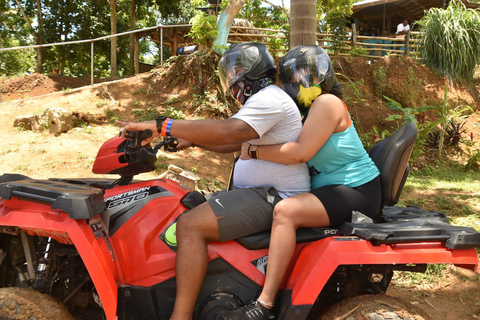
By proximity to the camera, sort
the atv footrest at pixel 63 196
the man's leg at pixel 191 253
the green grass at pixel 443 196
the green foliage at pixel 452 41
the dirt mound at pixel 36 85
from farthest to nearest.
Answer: the green foliage at pixel 452 41 → the dirt mound at pixel 36 85 → the green grass at pixel 443 196 → the man's leg at pixel 191 253 → the atv footrest at pixel 63 196

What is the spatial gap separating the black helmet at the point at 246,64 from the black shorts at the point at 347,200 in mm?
779

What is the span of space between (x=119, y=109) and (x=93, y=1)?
10.2 meters

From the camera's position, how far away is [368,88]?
39.8ft

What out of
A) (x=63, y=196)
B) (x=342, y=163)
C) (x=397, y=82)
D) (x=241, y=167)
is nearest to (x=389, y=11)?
(x=397, y=82)

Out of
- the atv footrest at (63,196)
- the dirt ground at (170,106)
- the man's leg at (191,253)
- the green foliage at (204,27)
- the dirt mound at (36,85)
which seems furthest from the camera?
the dirt mound at (36,85)

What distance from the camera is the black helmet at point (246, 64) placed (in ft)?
7.83

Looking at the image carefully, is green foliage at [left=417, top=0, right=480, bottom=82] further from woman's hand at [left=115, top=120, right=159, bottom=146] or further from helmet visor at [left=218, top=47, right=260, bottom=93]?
woman's hand at [left=115, top=120, right=159, bottom=146]

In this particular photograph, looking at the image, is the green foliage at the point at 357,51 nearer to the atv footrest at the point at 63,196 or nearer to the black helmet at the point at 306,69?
the black helmet at the point at 306,69

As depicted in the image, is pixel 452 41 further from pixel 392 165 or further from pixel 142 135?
pixel 142 135

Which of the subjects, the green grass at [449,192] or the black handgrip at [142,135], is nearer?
the black handgrip at [142,135]

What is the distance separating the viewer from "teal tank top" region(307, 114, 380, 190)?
7.87ft

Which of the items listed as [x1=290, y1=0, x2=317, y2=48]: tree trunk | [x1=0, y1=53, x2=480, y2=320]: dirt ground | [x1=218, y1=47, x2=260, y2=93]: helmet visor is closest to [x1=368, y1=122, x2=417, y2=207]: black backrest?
[x1=218, y1=47, x2=260, y2=93]: helmet visor

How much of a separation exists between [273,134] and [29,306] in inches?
63.4

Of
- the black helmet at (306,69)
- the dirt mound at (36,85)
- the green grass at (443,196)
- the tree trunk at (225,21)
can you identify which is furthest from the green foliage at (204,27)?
the black helmet at (306,69)
